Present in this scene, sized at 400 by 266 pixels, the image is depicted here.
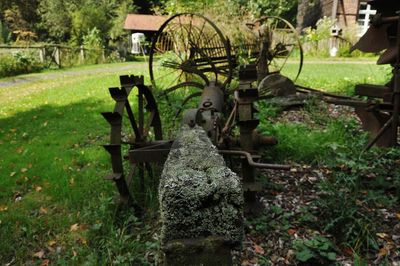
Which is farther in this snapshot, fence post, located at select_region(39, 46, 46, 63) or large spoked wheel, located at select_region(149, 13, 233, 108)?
fence post, located at select_region(39, 46, 46, 63)

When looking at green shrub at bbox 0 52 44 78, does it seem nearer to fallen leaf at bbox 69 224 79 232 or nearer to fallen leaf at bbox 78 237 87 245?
fallen leaf at bbox 69 224 79 232

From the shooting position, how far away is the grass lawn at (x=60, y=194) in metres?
3.33

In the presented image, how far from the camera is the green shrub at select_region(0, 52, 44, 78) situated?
17.0 m

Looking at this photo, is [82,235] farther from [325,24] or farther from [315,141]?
[325,24]

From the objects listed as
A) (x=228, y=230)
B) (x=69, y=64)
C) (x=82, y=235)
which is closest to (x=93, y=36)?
(x=69, y=64)

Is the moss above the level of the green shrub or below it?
below

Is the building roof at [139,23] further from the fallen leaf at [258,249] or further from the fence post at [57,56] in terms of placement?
the fallen leaf at [258,249]

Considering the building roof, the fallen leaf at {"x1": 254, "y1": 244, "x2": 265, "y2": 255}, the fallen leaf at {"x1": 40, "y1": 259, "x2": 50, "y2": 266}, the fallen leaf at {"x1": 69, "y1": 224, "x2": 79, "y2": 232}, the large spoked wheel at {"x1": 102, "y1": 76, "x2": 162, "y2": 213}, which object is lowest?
the fallen leaf at {"x1": 40, "y1": 259, "x2": 50, "y2": 266}

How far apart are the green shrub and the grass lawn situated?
973 centimetres

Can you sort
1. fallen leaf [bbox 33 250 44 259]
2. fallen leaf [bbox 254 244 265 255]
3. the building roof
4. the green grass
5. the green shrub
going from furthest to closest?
the building roof
the green shrub
the green grass
fallen leaf [bbox 33 250 44 259]
fallen leaf [bbox 254 244 265 255]

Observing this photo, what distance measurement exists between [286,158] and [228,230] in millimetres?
3706

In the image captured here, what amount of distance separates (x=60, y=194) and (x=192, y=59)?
10.1ft

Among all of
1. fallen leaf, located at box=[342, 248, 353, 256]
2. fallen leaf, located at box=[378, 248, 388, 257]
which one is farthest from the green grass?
fallen leaf, located at box=[378, 248, 388, 257]

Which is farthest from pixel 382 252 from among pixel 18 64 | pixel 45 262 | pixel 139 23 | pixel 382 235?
pixel 139 23
